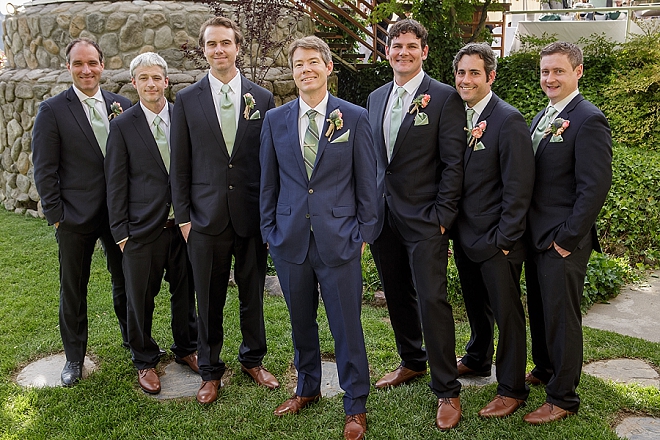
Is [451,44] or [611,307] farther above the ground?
[451,44]

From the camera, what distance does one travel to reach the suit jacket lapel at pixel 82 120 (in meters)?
4.30

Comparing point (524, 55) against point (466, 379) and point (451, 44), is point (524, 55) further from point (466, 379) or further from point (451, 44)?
point (466, 379)

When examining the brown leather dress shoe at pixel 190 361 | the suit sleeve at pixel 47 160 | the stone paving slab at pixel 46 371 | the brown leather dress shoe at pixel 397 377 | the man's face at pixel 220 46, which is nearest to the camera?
the man's face at pixel 220 46

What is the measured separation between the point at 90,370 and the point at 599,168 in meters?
3.95

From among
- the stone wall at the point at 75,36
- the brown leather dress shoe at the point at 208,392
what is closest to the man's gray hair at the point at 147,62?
the brown leather dress shoe at the point at 208,392

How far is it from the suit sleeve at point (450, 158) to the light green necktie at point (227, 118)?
137 cm

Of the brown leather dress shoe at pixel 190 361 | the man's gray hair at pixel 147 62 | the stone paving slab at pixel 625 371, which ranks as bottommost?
the stone paving slab at pixel 625 371

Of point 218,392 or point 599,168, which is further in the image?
point 218,392

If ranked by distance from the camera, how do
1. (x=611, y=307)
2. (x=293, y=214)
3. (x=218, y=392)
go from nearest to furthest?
1. (x=293, y=214)
2. (x=218, y=392)
3. (x=611, y=307)

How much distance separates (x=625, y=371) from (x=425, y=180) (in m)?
2.30

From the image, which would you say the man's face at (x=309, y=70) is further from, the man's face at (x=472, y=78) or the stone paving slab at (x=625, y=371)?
the stone paving slab at (x=625, y=371)

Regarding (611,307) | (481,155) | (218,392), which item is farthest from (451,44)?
(218,392)

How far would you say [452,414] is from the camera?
381cm

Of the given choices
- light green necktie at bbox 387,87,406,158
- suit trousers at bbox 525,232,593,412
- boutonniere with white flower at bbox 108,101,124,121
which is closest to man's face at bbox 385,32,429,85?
light green necktie at bbox 387,87,406,158
